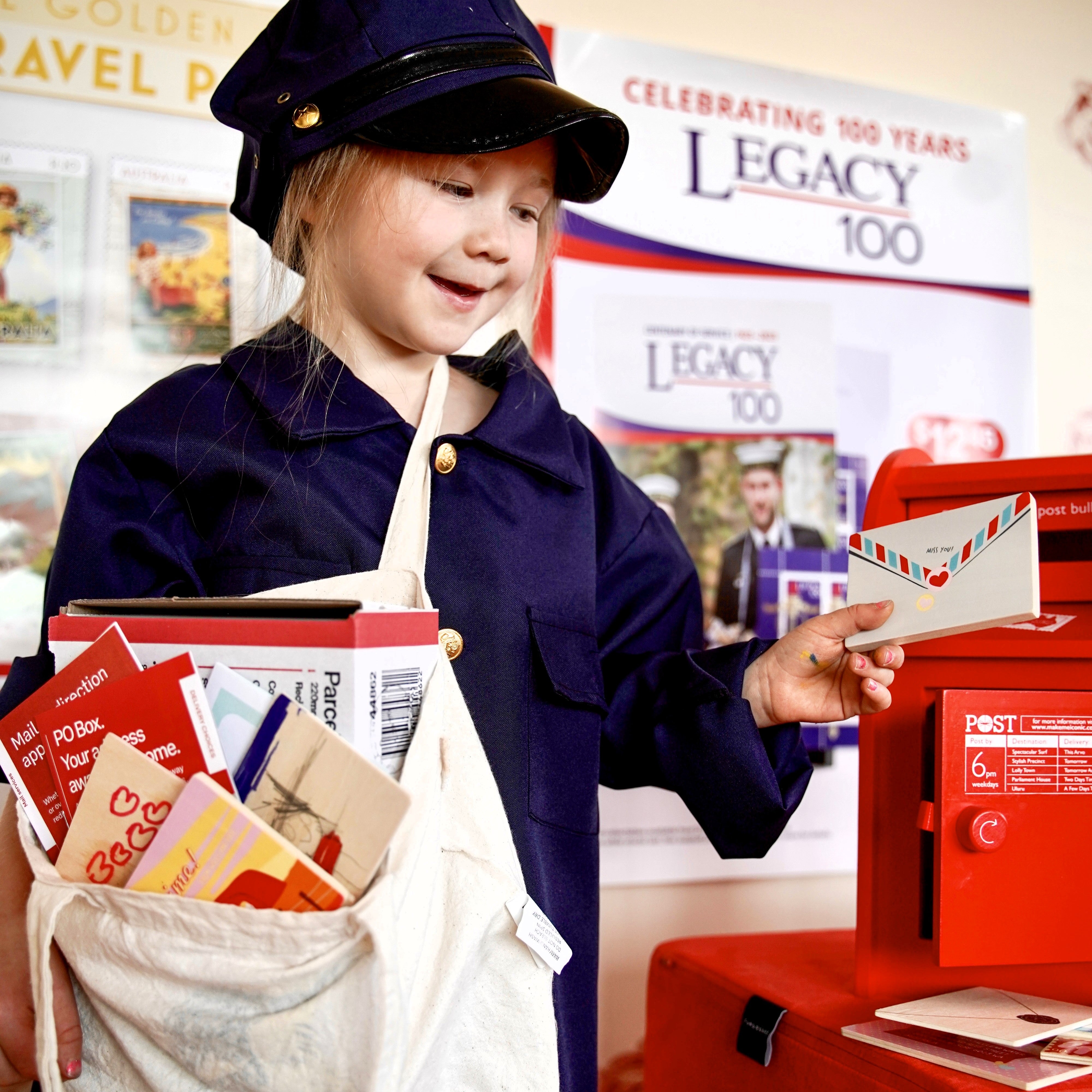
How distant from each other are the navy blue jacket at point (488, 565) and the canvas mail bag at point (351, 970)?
13 centimetres

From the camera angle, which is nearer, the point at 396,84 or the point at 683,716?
the point at 396,84

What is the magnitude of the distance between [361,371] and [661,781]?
1.42 feet

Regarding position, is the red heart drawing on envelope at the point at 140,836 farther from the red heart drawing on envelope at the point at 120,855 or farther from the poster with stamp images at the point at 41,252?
the poster with stamp images at the point at 41,252

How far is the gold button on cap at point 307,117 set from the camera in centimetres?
73

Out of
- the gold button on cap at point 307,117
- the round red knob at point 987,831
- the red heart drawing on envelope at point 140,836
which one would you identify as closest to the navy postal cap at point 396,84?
the gold button on cap at point 307,117

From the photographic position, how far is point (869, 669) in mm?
796

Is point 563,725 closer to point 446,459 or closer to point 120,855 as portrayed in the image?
point 446,459

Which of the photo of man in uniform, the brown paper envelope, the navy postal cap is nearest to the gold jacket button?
the navy postal cap

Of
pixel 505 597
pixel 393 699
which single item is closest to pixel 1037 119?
pixel 505 597

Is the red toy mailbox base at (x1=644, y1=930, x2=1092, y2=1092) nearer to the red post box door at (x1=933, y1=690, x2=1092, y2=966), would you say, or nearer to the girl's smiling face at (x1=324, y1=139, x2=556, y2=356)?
the red post box door at (x1=933, y1=690, x2=1092, y2=966)

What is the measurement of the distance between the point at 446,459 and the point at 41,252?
2.46 ft

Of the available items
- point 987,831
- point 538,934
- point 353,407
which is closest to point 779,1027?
point 987,831

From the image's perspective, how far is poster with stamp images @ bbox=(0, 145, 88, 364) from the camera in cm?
124

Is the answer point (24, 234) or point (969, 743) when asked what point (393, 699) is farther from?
point (24, 234)
